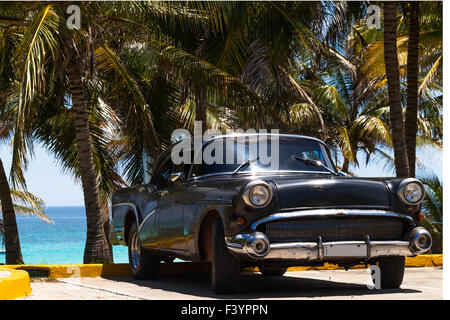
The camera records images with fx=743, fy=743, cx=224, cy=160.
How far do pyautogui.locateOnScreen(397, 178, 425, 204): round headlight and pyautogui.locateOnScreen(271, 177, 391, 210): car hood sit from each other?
14 cm

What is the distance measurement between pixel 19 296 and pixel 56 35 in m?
5.89

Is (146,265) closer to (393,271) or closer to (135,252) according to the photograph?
(135,252)

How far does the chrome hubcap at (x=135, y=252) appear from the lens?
9.63 metres

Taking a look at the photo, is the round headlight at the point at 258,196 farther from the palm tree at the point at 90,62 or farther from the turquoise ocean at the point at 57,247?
the turquoise ocean at the point at 57,247

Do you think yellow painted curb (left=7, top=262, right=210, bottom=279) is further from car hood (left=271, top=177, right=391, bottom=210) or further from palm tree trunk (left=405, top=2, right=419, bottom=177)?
palm tree trunk (left=405, top=2, right=419, bottom=177)

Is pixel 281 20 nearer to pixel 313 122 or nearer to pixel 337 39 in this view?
pixel 337 39

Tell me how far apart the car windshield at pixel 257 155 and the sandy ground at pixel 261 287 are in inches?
51.8

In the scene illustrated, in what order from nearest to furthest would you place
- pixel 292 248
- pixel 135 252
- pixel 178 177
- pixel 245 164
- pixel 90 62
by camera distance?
pixel 292 248 < pixel 245 164 < pixel 178 177 < pixel 135 252 < pixel 90 62

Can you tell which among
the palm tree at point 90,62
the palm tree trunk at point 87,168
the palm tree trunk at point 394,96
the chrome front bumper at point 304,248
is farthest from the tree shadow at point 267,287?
the palm tree trunk at point 394,96

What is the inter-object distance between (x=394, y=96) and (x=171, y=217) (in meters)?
8.22

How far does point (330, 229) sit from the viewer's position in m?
6.95

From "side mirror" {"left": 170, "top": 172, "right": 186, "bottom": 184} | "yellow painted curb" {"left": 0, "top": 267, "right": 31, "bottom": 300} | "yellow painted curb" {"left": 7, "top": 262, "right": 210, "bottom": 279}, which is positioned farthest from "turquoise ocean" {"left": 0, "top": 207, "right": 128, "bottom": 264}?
"yellow painted curb" {"left": 0, "top": 267, "right": 31, "bottom": 300}

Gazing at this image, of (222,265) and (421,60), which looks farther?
(421,60)

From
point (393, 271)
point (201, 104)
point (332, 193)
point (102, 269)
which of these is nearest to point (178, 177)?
point (332, 193)
